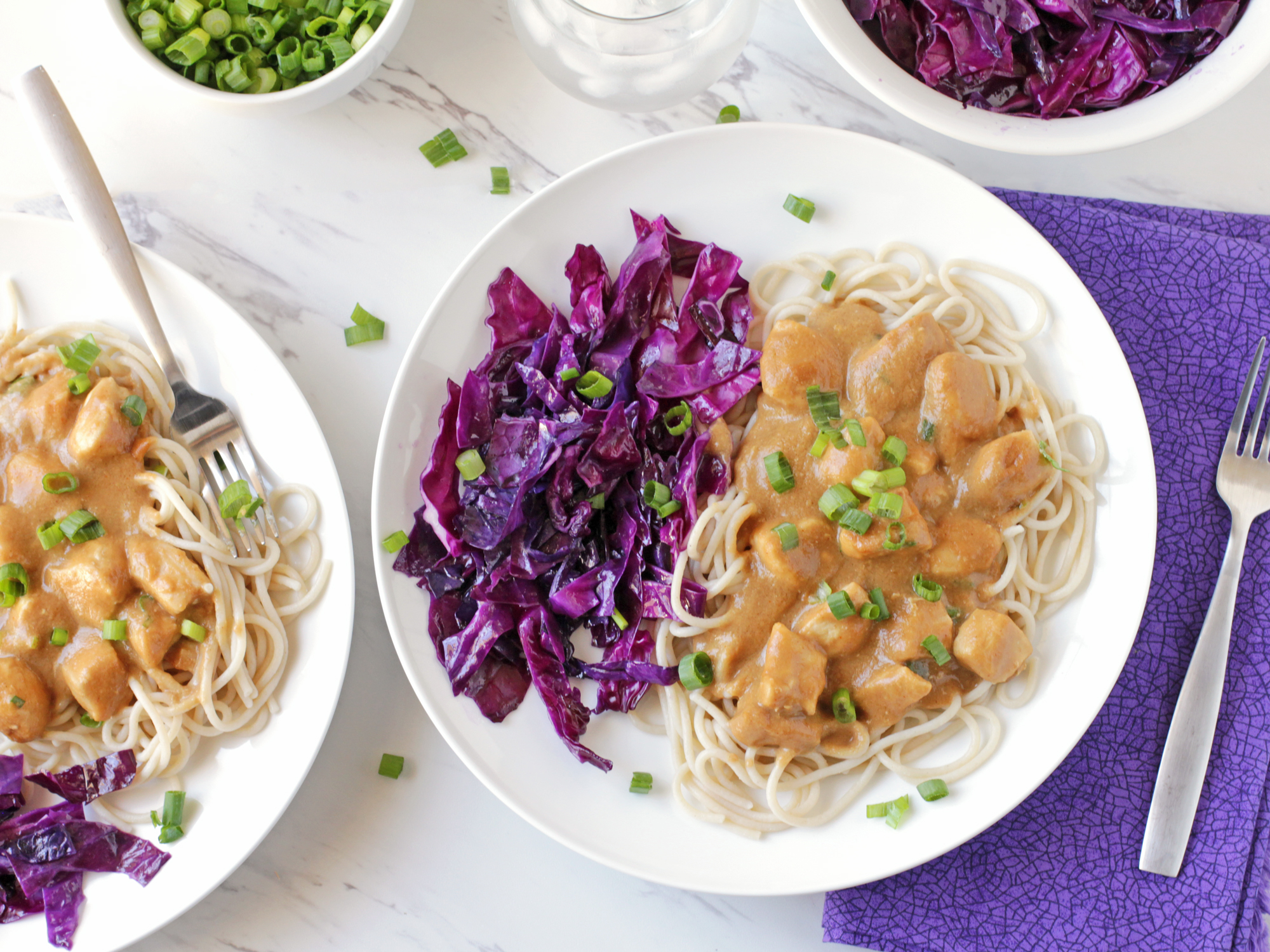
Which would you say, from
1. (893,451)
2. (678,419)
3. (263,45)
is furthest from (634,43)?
(893,451)

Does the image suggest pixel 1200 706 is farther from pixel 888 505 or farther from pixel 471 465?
pixel 471 465

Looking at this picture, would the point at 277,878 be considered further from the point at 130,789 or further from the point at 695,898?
Answer: the point at 695,898

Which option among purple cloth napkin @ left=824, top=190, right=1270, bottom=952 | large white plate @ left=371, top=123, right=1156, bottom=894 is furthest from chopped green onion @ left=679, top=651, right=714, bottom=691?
purple cloth napkin @ left=824, top=190, right=1270, bottom=952

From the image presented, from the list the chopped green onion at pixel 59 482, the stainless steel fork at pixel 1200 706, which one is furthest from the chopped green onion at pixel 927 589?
the chopped green onion at pixel 59 482

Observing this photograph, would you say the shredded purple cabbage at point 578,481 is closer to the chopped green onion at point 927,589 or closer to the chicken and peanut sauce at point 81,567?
the chopped green onion at point 927,589

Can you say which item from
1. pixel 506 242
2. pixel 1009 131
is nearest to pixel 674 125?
pixel 506 242
